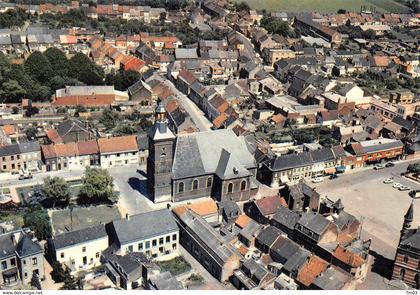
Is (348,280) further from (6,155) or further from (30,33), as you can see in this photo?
(30,33)

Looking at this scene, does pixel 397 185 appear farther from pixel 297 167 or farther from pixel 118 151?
pixel 118 151

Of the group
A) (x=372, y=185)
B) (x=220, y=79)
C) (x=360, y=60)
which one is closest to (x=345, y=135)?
(x=372, y=185)

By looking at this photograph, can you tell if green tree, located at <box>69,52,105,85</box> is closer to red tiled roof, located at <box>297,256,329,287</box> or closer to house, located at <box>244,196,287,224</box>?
house, located at <box>244,196,287,224</box>

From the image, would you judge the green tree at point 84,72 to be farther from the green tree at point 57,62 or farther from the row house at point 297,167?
the row house at point 297,167

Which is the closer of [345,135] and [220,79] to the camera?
[345,135]

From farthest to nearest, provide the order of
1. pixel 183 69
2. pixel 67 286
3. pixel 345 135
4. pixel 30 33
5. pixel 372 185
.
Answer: pixel 30 33 → pixel 183 69 → pixel 345 135 → pixel 372 185 → pixel 67 286

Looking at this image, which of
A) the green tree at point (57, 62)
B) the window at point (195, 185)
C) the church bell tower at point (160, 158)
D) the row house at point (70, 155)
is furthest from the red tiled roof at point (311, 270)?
the green tree at point (57, 62)

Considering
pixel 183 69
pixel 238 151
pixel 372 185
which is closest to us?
pixel 238 151

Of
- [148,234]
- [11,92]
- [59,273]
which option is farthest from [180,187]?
[11,92]
